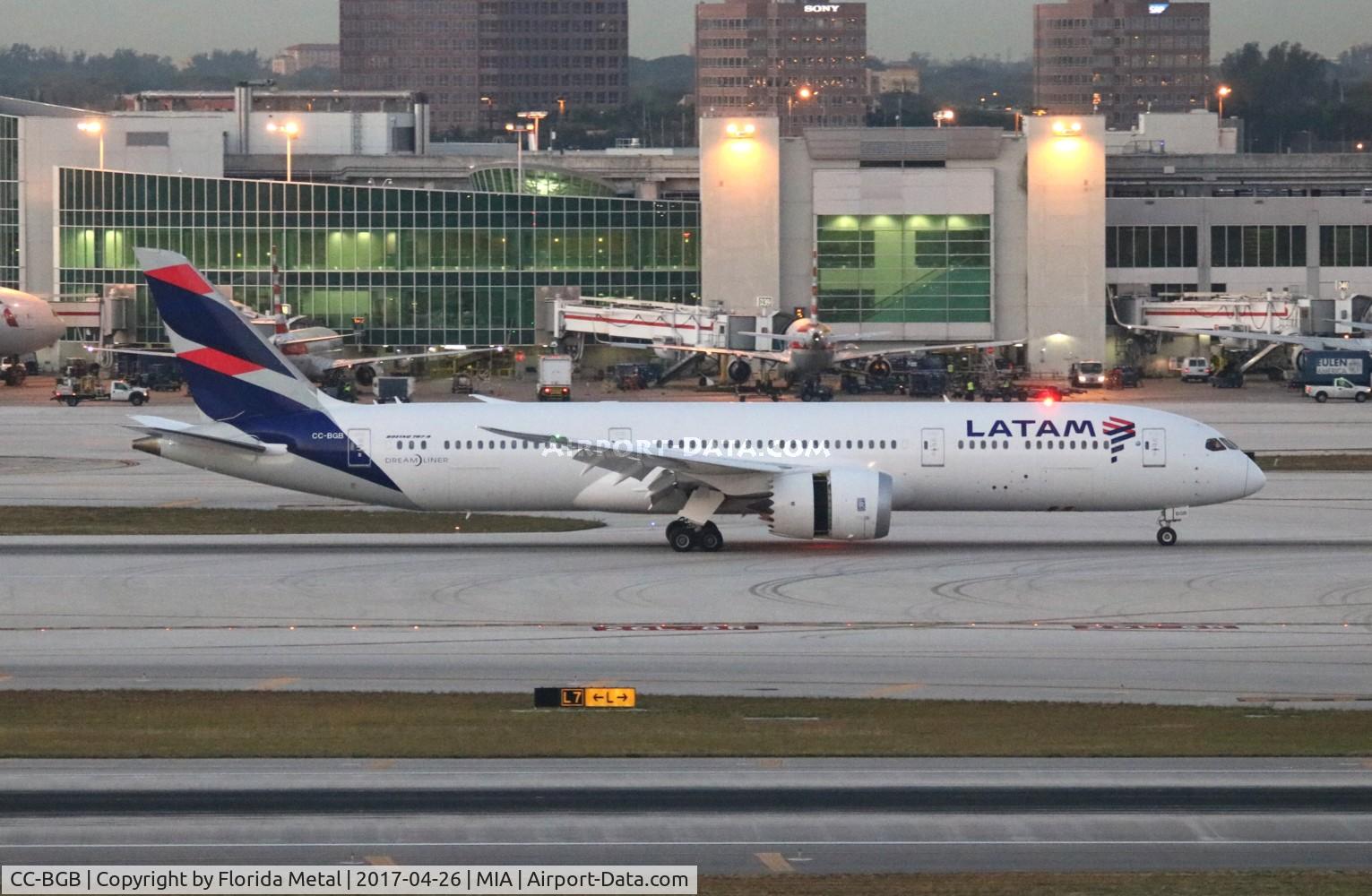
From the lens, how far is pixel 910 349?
386ft

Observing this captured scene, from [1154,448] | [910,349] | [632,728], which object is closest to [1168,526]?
[1154,448]

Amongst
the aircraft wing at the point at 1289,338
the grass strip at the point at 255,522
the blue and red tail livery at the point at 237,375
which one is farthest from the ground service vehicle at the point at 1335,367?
the blue and red tail livery at the point at 237,375

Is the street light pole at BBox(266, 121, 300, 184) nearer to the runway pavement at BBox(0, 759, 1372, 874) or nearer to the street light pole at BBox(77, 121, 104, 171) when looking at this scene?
the street light pole at BBox(77, 121, 104, 171)

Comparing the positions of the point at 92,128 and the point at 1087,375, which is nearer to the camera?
the point at 1087,375

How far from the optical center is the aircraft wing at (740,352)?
112312 millimetres

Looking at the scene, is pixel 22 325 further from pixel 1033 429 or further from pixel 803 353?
pixel 1033 429

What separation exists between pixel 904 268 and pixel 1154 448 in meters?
76.5

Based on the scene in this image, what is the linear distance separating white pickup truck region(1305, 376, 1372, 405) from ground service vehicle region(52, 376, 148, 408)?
63477 mm

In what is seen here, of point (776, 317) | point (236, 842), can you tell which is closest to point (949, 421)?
point (236, 842)

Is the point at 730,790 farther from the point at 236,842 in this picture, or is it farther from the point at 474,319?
the point at 474,319

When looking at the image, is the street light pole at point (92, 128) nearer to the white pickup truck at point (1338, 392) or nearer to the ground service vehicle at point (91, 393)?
the ground service vehicle at point (91, 393)

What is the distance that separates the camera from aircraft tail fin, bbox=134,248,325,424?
51.1 metres

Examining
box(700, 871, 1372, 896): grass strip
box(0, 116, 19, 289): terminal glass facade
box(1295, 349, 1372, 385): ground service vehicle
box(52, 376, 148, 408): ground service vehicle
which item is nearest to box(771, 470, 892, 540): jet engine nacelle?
box(700, 871, 1372, 896): grass strip

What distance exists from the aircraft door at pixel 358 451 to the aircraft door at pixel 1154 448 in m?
20.1
